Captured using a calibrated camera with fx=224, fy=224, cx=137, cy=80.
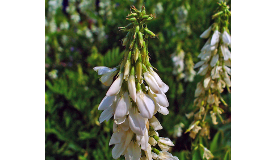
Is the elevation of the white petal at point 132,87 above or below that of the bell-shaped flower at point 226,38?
below

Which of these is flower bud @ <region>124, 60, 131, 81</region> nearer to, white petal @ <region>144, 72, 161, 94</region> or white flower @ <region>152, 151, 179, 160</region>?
white petal @ <region>144, 72, 161, 94</region>

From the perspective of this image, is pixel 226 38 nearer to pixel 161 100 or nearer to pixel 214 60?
pixel 214 60

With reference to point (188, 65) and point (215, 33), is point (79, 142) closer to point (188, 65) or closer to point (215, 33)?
point (188, 65)

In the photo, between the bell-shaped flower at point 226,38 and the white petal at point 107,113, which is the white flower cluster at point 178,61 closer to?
the bell-shaped flower at point 226,38

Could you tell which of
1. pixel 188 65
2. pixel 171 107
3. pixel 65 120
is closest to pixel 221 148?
pixel 171 107

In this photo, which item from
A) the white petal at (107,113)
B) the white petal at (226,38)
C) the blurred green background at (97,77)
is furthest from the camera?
the blurred green background at (97,77)

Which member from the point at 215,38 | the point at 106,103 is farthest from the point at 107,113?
the point at 215,38

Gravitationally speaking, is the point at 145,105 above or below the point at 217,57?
below

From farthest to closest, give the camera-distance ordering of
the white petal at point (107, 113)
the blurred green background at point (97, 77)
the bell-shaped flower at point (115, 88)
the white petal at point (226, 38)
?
the blurred green background at point (97, 77)
the white petal at point (226, 38)
the white petal at point (107, 113)
the bell-shaped flower at point (115, 88)

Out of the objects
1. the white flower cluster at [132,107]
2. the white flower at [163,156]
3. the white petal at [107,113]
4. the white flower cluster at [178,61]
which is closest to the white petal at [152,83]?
the white flower cluster at [132,107]
